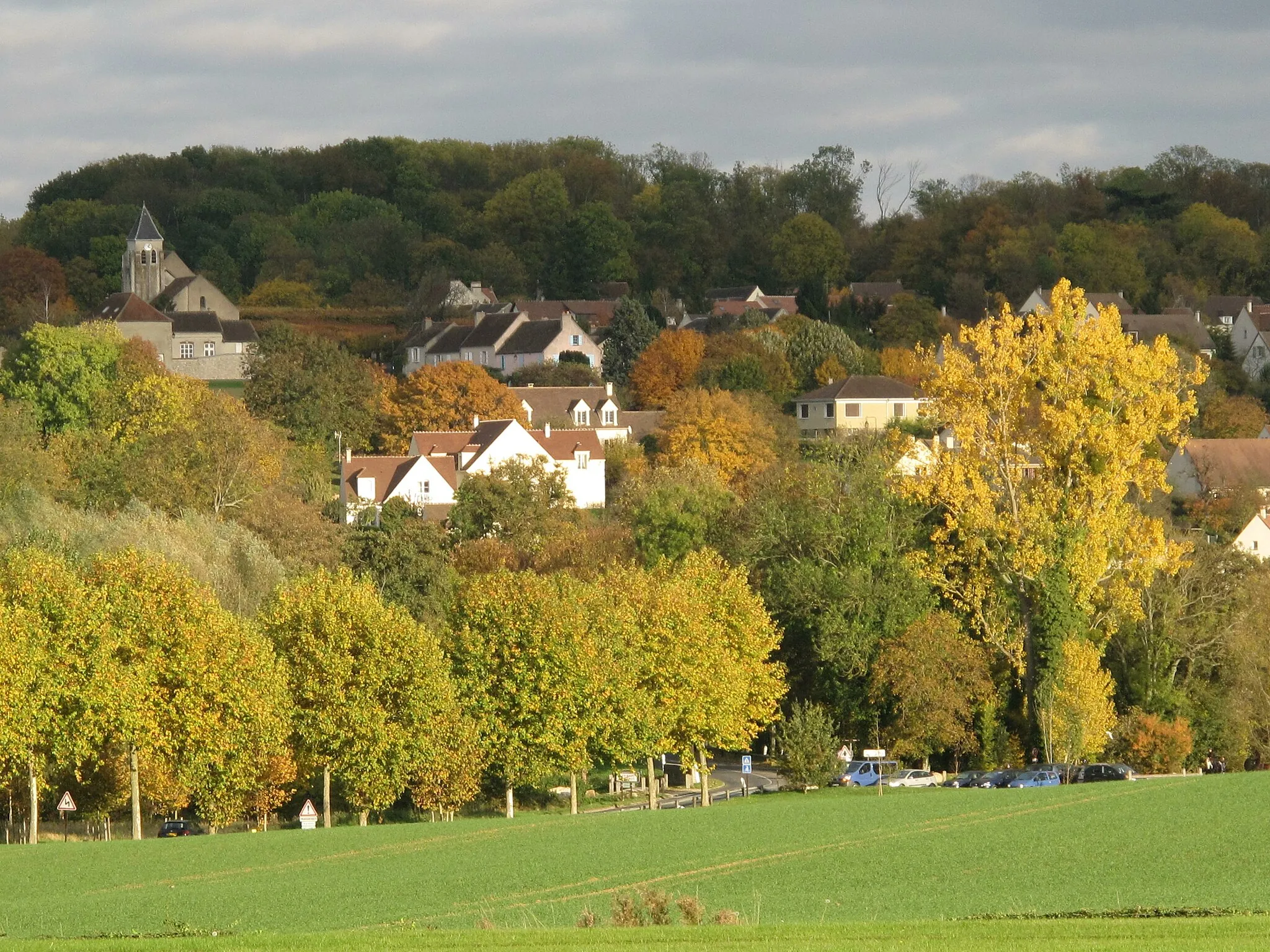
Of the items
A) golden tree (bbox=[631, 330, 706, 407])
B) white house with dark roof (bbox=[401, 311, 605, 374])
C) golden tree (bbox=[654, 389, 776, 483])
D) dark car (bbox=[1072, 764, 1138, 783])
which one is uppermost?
white house with dark roof (bbox=[401, 311, 605, 374])

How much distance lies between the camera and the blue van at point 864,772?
55562mm

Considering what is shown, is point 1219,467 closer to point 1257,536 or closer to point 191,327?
point 1257,536

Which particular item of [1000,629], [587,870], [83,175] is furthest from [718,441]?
[83,175]

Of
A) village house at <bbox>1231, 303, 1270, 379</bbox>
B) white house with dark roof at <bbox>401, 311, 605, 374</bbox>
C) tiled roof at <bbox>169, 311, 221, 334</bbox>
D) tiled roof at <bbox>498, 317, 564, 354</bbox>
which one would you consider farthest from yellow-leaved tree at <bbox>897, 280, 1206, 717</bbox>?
tiled roof at <bbox>169, 311, 221, 334</bbox>

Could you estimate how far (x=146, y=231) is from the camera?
506 feet

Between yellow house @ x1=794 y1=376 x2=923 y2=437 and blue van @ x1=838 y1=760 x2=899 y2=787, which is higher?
yellow house @ x1=794 y1=376 x2=923 y2=437

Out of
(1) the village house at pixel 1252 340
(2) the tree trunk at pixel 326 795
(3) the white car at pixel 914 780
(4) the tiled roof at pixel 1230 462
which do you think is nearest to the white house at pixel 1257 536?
(4) the tiled roof at pixel 1230 462

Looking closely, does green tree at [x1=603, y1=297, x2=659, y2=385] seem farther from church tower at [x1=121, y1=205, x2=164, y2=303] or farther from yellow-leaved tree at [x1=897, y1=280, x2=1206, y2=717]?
yellow-leaved tree at [x1=897, y1=280, x2=1206, y2=717]

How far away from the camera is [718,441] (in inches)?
3942

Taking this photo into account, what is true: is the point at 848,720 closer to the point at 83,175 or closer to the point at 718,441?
the point at 718,441

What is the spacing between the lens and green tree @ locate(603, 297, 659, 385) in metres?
132

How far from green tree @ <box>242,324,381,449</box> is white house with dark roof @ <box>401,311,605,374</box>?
23.2 metres

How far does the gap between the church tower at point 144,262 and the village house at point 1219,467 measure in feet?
272

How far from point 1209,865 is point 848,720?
30675 mm
